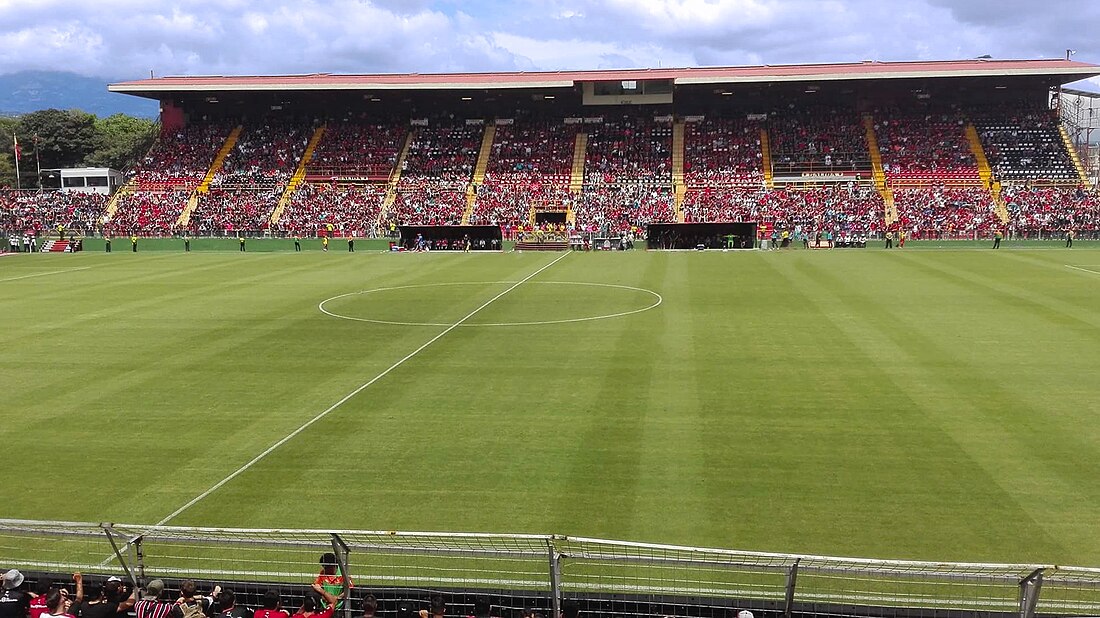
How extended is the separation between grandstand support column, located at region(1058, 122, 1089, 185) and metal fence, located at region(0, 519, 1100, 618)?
209 feet

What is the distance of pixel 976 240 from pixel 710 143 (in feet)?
77.6

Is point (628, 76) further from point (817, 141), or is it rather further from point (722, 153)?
point (817, 141)

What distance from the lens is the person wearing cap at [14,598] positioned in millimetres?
7258

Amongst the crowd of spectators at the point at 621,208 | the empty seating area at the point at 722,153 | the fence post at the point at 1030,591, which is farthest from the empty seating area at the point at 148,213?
the fence post at the point at 1030,591

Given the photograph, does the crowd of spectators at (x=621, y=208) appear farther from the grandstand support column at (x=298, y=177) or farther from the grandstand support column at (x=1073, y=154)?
the grandstand support column at (x=1073, y=154)

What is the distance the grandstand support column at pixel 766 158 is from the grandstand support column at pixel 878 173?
7.53 m

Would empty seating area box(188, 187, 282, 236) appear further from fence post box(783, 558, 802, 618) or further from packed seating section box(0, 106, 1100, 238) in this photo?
fence post box(783, 558, 802, 618)

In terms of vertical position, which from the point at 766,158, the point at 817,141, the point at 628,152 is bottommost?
the point at 766,158

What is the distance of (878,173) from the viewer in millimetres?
65250

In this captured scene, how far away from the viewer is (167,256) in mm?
52906

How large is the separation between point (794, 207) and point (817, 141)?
33.9 ft

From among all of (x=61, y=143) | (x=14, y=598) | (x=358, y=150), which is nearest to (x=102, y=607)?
(x=14, y=598)

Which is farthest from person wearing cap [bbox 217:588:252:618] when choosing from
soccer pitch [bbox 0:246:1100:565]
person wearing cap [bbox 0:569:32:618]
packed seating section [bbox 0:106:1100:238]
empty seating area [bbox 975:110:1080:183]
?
empty seating area [bbox 975:110:1080:183]

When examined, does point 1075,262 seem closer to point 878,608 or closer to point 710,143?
point 710,143
